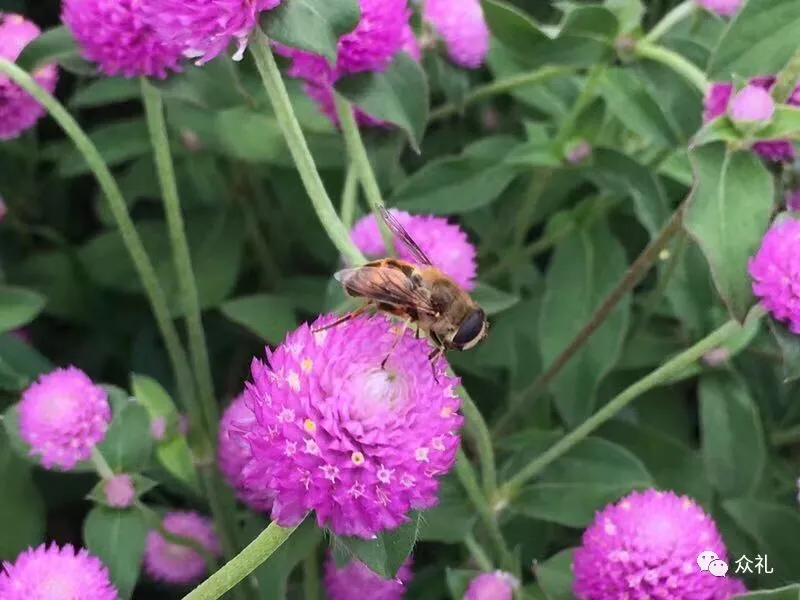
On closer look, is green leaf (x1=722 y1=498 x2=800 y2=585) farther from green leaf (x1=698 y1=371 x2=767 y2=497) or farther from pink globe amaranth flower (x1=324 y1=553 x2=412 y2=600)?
pink globe amaranth flower (x1=324 y1=553 x2=412 y2=600)

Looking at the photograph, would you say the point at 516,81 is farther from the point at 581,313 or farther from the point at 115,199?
the point at 115,199

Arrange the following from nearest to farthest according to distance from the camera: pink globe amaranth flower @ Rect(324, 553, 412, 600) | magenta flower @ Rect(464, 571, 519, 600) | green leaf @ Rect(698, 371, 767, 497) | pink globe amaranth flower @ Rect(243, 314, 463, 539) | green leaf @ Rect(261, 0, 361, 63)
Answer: pink globe amaranth flower @ Rect(243, 314, 463, 539) < green leaf @ Rect(261, 0, 361, 63) < magenta flower @ Rect(464, 571, 519, 600) < pink globe amaranth flower @ Rect(324, 553, 412, 600) < green leaf @ Rect(698, 371, 767, 497)

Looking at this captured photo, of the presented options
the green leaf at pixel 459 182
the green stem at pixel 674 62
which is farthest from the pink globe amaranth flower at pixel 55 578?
the green stem at pixel 674 62

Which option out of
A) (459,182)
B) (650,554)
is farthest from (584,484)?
(459,182)

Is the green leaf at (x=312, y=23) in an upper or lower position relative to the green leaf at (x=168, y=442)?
upper

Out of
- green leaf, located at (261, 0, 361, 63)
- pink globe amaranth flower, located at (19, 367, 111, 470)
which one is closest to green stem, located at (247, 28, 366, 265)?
green leaf, located at (261, 0, 361, 63)

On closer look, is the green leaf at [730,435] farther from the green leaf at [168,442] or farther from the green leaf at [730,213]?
the green leaf at [168,442]

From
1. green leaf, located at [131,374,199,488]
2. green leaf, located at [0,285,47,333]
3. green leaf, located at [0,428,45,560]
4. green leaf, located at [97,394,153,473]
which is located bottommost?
green leaf, located at [0,428,45,560]
